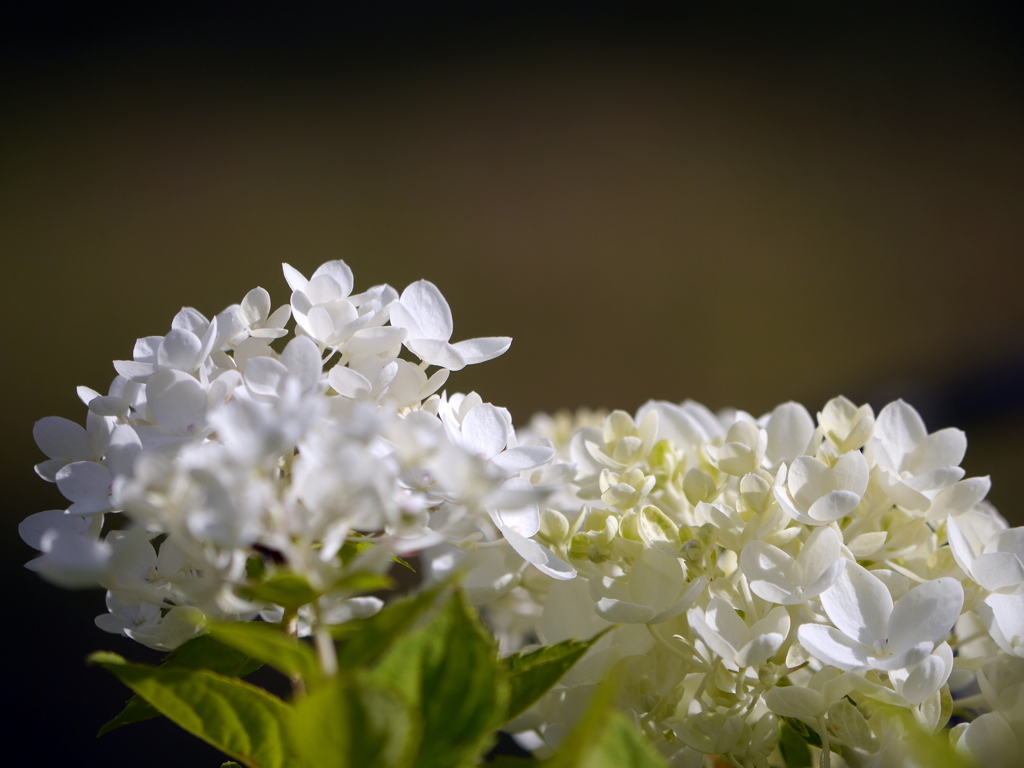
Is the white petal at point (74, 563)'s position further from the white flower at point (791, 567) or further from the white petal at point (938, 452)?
the white petal at point (938, 452)

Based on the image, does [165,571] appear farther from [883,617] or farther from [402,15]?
[402,15]

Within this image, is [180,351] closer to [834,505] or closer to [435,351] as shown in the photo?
[435,351]

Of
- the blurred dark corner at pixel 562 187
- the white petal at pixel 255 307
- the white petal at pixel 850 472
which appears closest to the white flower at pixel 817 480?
the white petal at pixel 850 472

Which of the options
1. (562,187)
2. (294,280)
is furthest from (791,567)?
(562,187)

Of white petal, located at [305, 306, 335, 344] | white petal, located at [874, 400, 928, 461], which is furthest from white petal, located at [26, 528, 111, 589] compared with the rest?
white petal, located at [874, 400, 928, 461]

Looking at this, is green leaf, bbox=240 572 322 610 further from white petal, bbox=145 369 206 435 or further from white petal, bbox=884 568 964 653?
white petal, bbox=884 568 964 653

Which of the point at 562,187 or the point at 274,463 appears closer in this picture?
the point at 274,463
